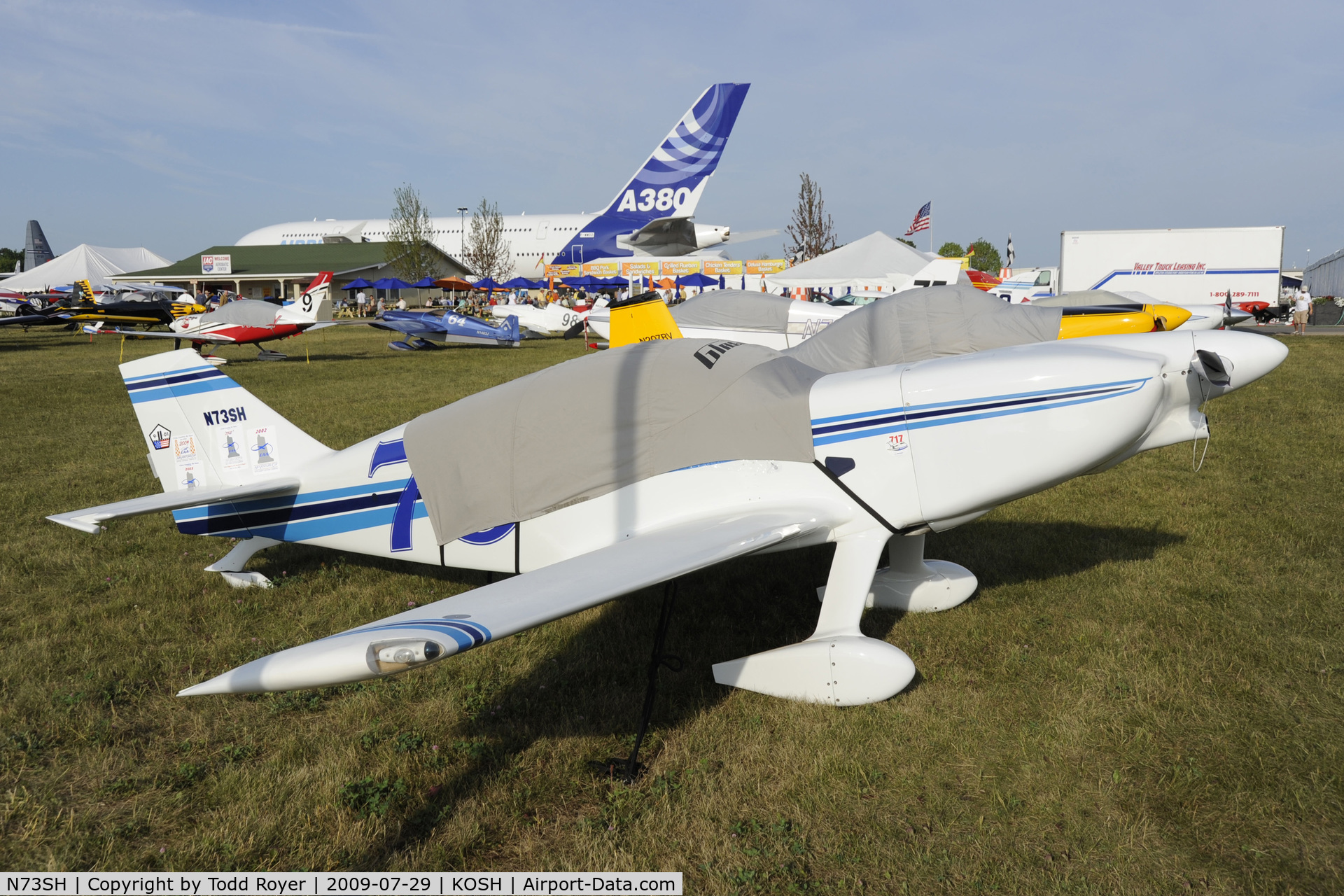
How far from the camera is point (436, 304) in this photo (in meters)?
63.9

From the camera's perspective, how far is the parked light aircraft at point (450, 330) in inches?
979

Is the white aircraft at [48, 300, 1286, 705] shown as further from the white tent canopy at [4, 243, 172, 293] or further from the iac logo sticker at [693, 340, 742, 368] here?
the white tent canopy at [4, 243, 172, 293]

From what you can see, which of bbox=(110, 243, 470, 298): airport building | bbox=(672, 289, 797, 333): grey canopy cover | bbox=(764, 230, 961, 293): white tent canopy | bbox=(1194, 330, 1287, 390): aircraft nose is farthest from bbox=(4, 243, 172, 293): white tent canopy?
bbox=(1194, 330, 1287, 390): aircraft nose

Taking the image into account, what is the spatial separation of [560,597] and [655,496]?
1185mm

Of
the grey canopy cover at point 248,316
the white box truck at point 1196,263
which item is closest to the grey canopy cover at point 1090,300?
the white box truck at point 1196,263

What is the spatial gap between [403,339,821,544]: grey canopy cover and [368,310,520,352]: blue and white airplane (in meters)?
21.7

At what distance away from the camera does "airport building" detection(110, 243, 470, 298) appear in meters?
62.8

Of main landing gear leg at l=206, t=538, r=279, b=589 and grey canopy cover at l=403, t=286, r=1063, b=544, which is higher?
grey canopy cover at l=403, t=286, r=1063, b=544

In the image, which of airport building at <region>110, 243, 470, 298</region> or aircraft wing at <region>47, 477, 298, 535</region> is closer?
aircraft wing at <region>47, 477, 298, 535</region>

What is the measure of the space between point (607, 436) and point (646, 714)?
1.33 m

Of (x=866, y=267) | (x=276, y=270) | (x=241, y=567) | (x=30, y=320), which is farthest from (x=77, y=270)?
(x=241, y=567)

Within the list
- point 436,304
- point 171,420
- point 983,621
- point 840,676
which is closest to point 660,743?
point 840,676

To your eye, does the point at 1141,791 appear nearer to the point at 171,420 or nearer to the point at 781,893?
the point at 781,893

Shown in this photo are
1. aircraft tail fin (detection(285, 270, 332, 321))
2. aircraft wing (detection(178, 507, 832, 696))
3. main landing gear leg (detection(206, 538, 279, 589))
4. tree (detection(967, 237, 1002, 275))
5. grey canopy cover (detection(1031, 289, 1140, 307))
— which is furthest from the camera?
tree (detection(967, 237, 1002, 275))
